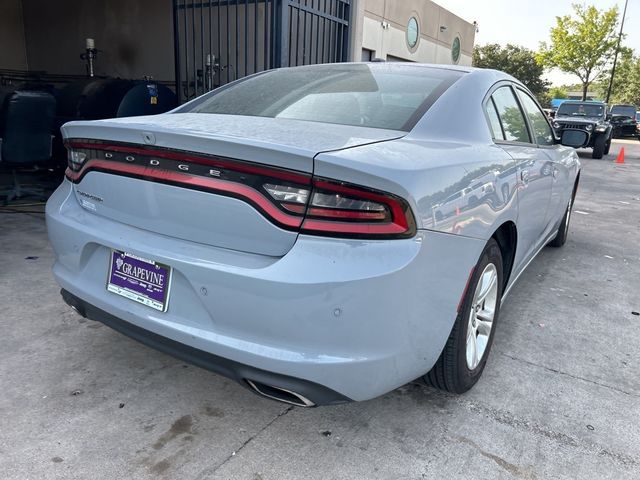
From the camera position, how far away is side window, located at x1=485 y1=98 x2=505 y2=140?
256 cm

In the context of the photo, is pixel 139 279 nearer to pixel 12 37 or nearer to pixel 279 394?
pixel 279 394

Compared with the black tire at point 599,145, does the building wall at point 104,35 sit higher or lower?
higher

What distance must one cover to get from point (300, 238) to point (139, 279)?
26.7 inches

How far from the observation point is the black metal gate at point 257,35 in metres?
5.86

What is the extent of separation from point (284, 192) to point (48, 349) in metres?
1.76

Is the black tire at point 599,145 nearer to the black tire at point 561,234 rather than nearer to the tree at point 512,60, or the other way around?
the black tire at point 561,234

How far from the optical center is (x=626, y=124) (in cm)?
2367

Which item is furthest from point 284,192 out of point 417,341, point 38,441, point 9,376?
point 9,376

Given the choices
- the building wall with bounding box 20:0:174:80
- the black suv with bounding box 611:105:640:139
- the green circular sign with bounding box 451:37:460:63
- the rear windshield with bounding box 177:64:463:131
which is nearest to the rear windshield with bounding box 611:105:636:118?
the black suv with bounding box 611:105:640:139

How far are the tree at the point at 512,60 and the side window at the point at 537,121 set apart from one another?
40.6 metres

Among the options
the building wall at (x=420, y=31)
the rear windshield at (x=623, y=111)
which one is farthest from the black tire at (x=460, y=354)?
the rear windshield at (x=623, y=111)

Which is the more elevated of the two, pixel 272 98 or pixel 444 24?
pixel 444 24

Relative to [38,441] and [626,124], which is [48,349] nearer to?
[38,441]

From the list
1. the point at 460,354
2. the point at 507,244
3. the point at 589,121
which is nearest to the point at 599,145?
the point at 589,121
